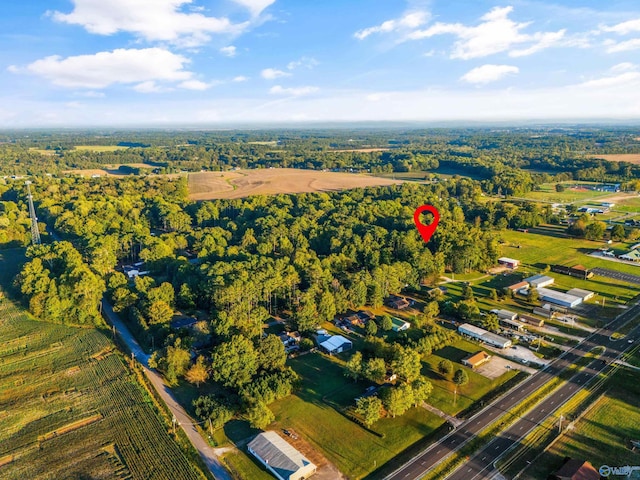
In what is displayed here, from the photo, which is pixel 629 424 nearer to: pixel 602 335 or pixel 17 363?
pixel 602 335

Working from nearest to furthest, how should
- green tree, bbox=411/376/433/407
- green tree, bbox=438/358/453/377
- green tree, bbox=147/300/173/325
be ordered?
1. green tree, bbox=411/376/433/407
2. green tree, bbox=438/358/453/377
3. green tree, bbox=147/300/173/325

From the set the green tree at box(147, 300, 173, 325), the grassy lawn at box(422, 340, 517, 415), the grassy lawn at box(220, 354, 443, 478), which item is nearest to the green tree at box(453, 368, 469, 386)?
the grassy lawn at box(422, 340, 517, 415)

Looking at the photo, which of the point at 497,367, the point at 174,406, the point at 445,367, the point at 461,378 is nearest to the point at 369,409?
the point at 461,378

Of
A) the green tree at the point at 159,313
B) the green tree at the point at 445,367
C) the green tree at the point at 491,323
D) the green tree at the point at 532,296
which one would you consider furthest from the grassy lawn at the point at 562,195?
the green tree at the point at 159,313

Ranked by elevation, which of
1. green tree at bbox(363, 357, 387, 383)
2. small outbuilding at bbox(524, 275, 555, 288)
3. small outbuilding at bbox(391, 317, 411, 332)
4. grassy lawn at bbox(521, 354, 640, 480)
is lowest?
grassy lawn at bbox(521, 354, 640, 480)

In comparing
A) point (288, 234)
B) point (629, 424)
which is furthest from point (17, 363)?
point (629, 424)

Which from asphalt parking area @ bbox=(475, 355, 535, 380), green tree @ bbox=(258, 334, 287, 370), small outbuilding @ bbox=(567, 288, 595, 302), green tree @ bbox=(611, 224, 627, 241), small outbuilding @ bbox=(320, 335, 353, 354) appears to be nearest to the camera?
green tree @ bbox=(258, 334, 287, 370)

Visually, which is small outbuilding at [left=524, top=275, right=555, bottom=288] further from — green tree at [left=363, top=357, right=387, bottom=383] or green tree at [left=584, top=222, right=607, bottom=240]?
green tree at [left=363, top=357, right=387, bottom=383]
